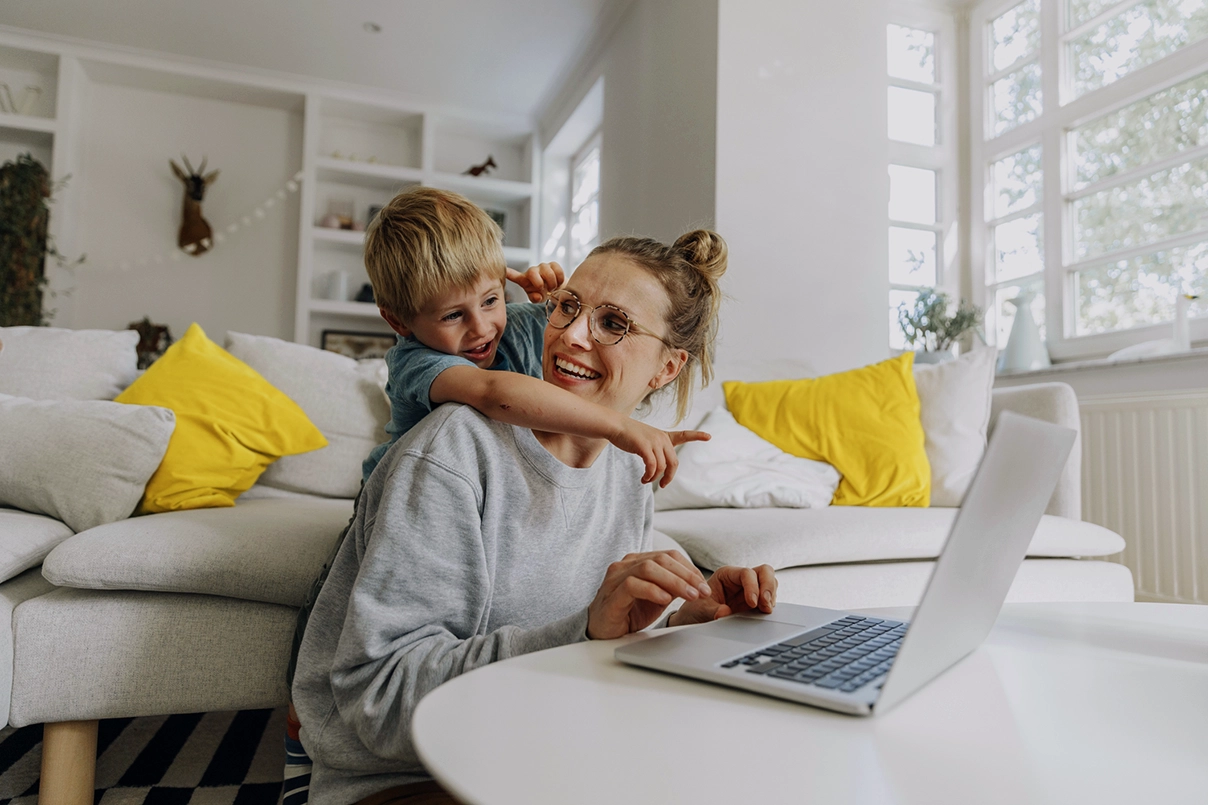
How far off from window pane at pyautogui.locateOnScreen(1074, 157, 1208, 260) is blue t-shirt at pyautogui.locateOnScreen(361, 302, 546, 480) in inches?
112

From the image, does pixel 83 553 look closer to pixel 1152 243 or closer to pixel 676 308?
pixel 676 308

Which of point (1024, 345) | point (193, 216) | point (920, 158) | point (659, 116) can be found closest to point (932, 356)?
point (1024, 345)

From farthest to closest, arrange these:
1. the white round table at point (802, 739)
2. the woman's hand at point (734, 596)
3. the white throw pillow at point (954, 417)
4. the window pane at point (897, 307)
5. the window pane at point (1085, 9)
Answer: the window pane at point (897, 307), the window pane at point (1085, 9), the white throw pillow at point (954, 417), the woman's hand at point (734, 596), the white round table at point (802, 739)

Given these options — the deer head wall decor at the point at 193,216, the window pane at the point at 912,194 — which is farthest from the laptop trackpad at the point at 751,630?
the deer head wall decor at the point at 193,216

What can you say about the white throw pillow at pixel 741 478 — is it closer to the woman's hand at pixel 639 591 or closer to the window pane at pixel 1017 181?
the woman's hand at pixel 639 591

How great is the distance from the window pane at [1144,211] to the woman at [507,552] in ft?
9.53

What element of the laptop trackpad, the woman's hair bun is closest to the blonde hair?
the woman's hair bun

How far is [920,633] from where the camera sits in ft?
1.63

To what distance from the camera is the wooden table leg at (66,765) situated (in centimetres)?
120

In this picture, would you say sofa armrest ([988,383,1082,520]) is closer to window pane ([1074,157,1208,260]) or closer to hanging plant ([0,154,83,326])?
window pane ([1074,157,1208,260])

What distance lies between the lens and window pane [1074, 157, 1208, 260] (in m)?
3.00

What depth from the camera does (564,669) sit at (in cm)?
58

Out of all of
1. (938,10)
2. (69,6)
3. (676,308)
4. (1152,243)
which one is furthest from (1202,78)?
(69,6)

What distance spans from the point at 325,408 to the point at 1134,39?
348cm
